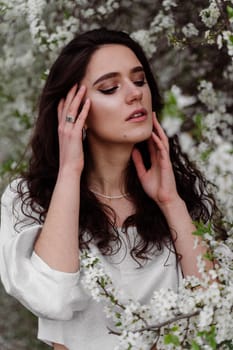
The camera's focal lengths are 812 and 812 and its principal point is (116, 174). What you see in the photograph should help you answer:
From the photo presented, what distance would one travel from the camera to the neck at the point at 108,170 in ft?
8.11

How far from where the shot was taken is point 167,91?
3.92m

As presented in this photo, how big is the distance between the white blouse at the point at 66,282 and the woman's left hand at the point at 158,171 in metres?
0.14

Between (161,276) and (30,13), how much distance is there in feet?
5.03

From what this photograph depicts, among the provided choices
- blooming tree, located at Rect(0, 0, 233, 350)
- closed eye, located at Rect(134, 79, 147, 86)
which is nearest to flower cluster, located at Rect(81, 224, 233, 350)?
blooming tree, located at Rect(0, 0, 233, 350)

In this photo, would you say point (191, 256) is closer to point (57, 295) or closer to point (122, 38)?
point (57, 295)

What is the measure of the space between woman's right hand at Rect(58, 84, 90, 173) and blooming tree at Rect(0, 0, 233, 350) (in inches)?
10.6

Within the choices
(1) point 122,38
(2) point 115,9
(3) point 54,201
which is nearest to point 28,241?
(3) point 54,201

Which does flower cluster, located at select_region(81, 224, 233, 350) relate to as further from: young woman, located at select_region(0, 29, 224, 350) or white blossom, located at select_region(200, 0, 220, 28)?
white blossom, located at select_region(200, 0, 220, 28)

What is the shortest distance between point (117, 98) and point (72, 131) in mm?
164

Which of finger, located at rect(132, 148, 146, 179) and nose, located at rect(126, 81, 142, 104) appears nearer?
nose, located at rect(126, 81, 142, 104)

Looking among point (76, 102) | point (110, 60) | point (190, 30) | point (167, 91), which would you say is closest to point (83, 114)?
point (76, 102)

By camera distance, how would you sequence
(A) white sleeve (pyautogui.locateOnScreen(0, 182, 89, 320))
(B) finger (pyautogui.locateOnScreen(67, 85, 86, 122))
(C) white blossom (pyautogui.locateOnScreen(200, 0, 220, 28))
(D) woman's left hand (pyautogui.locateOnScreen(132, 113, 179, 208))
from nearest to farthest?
(A) white sleeve (pyautogui.locateOnScreen(0, 182, 89, 320))
(B) finger (pyautogui.locateOnScreen(67, 85, 86, 122))
(D) woman's left hand (pyautogui.locateOnScreen(132, 113, 179, 208))
(C) white blossom (pyautogui.locateOnScreen(200, 0, 220, 28))

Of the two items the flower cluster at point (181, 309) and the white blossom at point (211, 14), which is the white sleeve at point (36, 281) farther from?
the white blossom at point (211, 14)

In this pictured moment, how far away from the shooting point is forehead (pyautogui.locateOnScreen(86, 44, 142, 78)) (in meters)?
2.37
